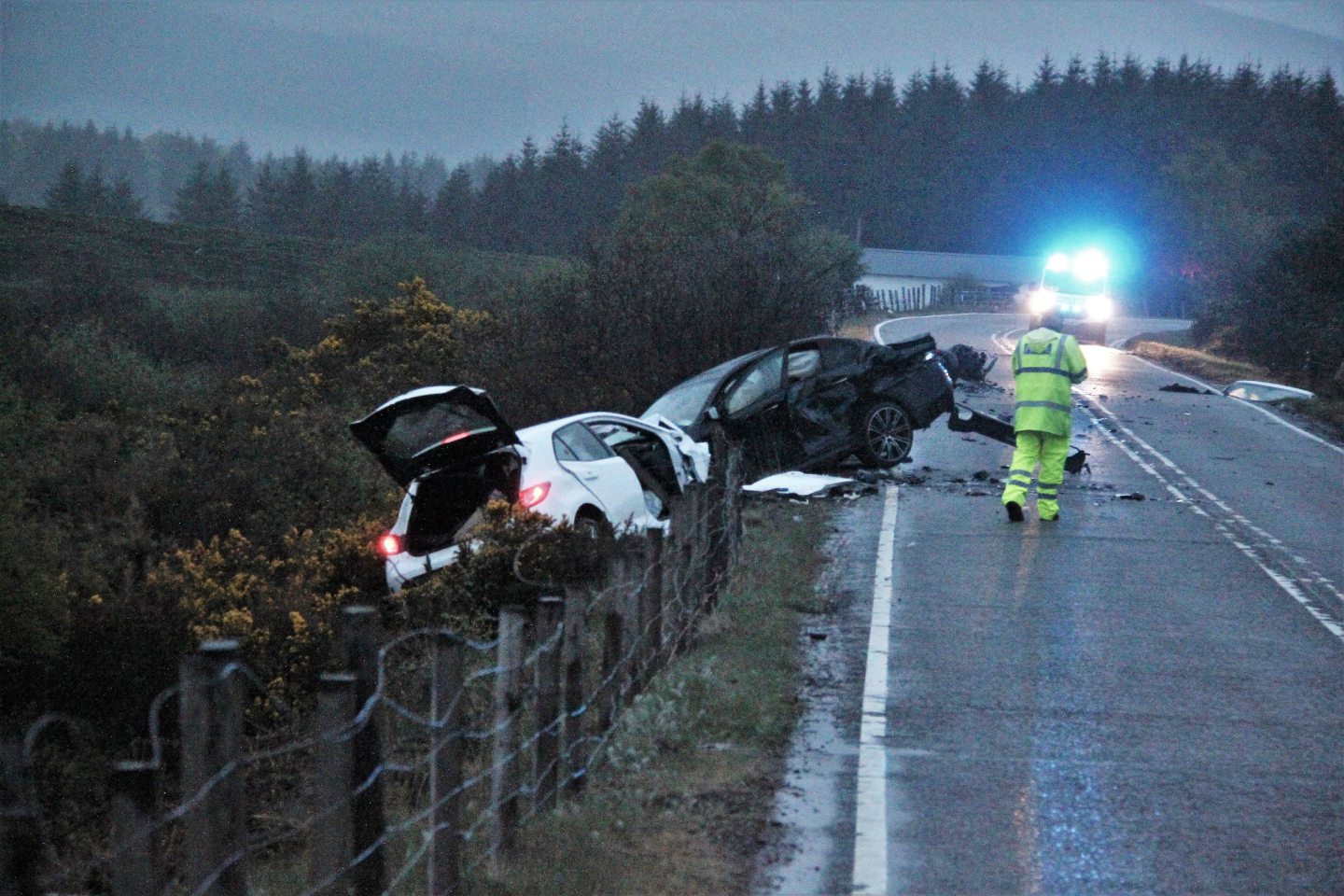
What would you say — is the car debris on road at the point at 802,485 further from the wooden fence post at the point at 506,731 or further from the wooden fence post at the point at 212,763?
the wooden fence post at the point at 212,763

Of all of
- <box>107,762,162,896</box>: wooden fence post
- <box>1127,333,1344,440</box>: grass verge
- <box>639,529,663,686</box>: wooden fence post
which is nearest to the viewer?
<box>107,762,162,896</box>: wooden fence post

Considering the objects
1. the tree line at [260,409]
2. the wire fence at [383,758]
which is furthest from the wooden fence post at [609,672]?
the tree line at [260,409]

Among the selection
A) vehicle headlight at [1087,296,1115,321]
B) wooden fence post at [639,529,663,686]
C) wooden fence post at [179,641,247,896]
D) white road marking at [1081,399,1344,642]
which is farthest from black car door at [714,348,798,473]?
vehicle headlight at [1087,296,1115,321]

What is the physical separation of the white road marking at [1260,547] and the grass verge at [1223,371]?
667 centimetres

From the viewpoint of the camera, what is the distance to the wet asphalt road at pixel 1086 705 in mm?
6188

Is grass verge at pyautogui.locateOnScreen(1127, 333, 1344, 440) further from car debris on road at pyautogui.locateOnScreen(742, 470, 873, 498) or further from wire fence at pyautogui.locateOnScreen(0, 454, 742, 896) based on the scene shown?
wire fence at pyautogui.locateOnScreen(0, 454, 742, 896)

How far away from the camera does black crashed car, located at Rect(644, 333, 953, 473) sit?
58.2ft

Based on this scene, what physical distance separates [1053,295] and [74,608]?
3764 cm

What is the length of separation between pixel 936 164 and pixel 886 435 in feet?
355

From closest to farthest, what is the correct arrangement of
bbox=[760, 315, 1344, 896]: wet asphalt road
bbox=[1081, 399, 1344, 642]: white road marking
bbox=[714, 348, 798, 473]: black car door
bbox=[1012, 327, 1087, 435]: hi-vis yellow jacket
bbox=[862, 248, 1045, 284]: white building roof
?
bbox=[760, 315, 1344, 896]: wet asphalt road < bbox=[1081, 399, 1344, 642]: white road marking < bbox=[1012, 327, 1087, 435]: hi-vis yellow jacket < bbox=[714, 348, 798, 473]: black car door < bbox=[862, 248, 1045, 284]: white building roof

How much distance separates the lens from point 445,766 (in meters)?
5.17

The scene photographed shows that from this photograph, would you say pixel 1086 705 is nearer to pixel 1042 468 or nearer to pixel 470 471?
pixel 470 471

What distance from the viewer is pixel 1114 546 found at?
13820mm

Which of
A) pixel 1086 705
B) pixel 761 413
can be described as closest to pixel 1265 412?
pixel 761 413
